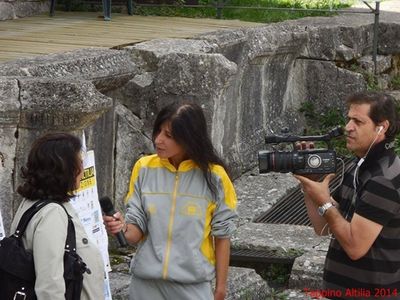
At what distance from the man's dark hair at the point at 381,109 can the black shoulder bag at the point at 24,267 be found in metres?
1.33

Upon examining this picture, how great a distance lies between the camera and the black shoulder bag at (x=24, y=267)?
3840mm

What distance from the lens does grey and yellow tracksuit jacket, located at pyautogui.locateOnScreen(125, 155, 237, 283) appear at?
14.8 ft

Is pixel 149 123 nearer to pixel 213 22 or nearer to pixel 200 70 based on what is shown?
pixel 200 70

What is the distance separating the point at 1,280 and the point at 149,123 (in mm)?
3150

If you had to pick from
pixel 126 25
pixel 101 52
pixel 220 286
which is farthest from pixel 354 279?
pixel 126 25

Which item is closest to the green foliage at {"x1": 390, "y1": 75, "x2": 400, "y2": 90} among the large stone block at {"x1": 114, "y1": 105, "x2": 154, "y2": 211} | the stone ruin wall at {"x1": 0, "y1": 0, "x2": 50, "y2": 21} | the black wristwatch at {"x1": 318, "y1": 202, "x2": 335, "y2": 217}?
the stone ruin wall at {"x1": 0, "y1": 0, "x2": 50, "y2": 21}

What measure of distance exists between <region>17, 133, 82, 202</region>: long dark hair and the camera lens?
91cm

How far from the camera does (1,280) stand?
12.7ft

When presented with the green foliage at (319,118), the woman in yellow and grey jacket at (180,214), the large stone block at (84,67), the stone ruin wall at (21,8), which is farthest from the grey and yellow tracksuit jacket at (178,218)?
the green foliage at (319,118)

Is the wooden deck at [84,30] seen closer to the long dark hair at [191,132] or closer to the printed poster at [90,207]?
the printed poster at [90,207]

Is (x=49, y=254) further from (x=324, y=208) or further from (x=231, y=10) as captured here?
(x=231, y=10)

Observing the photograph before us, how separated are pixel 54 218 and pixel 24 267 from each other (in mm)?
199

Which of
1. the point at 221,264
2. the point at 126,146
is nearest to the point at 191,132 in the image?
the point at 221,264

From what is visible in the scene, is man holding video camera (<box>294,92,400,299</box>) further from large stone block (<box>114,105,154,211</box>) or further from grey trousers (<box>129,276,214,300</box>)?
large stone block (<box>114,105,154,211</box>)
